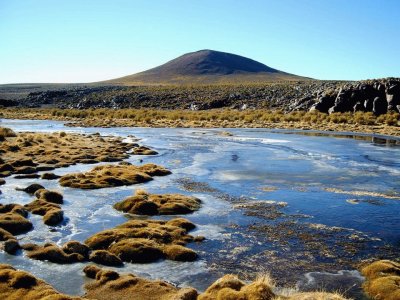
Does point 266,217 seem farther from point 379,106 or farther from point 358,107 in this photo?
point 358,107

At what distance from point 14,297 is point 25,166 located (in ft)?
75.7

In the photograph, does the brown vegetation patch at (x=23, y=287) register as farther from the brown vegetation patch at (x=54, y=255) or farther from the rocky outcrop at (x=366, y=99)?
the rocky outcrop at (x=366, y=99)

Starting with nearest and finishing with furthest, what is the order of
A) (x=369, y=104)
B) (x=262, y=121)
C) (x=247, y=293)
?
1. (x=247, y=293)
2. (x=369, y=104)
3. (x=262, y=121)

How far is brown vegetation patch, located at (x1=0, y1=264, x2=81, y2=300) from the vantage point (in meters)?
11.6

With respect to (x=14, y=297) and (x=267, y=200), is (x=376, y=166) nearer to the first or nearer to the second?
(x=267, y=200)

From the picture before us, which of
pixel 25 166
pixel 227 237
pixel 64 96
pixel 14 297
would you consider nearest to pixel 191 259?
pixel 227 237

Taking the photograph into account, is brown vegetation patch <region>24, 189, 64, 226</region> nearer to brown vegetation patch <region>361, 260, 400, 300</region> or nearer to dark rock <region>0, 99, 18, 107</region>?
brown vegetation patch <region>361, 260, 400, 300</region>

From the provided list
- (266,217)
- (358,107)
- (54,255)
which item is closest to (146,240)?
(54,255)

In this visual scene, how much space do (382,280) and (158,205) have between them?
11.8 meters

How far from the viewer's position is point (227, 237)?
17.3 metres

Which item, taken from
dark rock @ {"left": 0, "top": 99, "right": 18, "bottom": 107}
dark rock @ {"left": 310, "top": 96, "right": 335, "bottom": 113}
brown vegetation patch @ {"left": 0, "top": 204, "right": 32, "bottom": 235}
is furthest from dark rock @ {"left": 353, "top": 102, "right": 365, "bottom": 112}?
dark rock @ {"left": 0, "top": 99, "right": 18, "bottom": 107}

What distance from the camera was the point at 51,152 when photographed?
41.6 m

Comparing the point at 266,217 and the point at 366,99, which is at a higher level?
the point at 366,99

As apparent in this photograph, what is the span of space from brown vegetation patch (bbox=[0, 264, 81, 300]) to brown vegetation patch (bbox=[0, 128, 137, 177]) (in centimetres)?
1930
